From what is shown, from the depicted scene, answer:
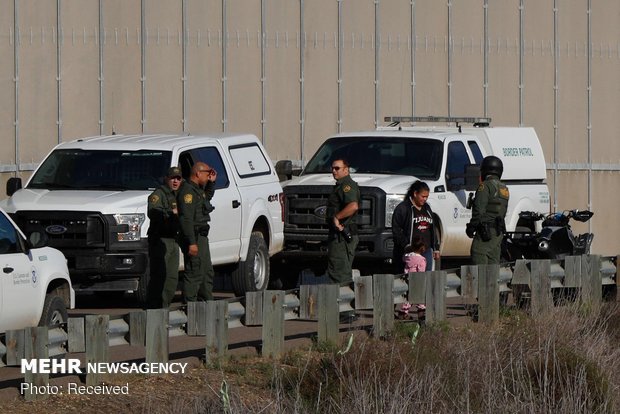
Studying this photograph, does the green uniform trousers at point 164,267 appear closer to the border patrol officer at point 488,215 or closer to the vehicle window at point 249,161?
the vehicle window at point 249,161

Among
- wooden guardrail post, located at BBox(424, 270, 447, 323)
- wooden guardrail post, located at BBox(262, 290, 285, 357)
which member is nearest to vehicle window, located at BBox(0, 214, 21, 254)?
wooden guardrail post, located at BBox(262, 290, 285, 357)

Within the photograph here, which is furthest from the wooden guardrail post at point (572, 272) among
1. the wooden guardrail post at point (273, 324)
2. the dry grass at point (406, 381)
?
the wooden guardrail post at point (273, 324)

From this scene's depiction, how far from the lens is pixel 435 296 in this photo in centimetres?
1716

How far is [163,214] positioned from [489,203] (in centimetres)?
371

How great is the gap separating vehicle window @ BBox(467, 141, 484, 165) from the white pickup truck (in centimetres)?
870

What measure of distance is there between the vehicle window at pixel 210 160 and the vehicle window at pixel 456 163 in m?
3.41

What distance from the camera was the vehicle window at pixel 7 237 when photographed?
1461cm

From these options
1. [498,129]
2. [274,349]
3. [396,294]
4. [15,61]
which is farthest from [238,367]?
[15,61]

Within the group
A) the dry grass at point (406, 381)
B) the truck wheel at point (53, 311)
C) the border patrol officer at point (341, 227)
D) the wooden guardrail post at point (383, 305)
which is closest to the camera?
the dry grass at point (406, 381)

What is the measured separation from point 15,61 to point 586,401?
15326 millimetres

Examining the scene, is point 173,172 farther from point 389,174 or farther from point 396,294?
point 389,174

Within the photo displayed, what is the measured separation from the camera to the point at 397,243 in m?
18.2

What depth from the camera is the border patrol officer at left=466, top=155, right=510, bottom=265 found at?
18.5 metres

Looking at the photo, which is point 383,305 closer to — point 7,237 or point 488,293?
point 488,293
